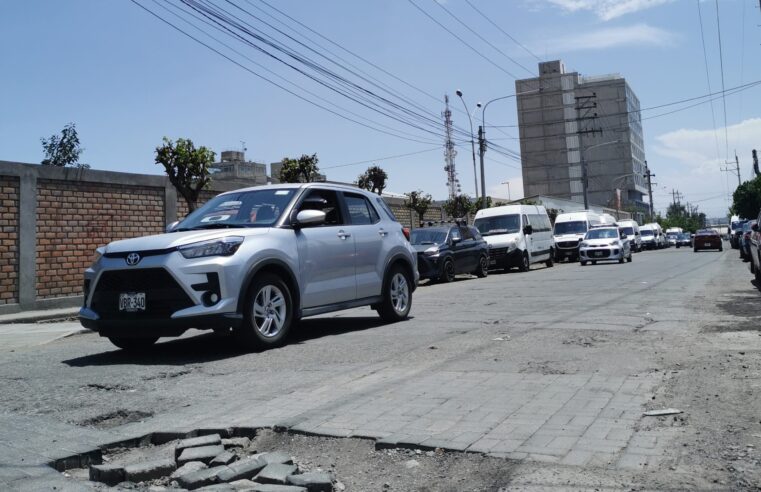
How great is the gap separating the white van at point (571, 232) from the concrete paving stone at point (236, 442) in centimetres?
3067

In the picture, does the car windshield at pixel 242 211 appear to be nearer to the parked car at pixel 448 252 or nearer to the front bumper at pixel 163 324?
the front bumper at pixel 163 324

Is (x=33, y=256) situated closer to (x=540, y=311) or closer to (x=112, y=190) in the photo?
(x=112, y=190)

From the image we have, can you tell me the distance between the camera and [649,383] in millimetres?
5199

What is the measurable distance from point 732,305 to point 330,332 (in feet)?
21.7

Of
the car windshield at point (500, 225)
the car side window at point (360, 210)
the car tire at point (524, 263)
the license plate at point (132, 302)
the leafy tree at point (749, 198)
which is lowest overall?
the license plate at point (132, 302)

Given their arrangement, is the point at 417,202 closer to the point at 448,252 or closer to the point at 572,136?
the point at 448,252

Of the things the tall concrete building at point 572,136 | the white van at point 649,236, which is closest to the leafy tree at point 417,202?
the white van at point 649,236

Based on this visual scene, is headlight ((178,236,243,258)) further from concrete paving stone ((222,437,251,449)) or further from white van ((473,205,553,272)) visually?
white van ((473,205,553,272))

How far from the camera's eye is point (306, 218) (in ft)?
24.6

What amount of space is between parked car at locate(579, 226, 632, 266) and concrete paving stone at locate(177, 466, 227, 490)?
91.5ft

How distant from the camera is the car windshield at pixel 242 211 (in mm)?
7555

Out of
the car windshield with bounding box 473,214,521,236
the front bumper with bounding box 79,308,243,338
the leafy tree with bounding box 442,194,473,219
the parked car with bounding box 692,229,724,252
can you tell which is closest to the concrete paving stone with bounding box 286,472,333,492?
the front bumper with bounding box 79,308,243,338

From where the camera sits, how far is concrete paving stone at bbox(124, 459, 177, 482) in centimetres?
349

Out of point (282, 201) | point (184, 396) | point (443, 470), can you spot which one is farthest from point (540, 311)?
point (443, 470)
